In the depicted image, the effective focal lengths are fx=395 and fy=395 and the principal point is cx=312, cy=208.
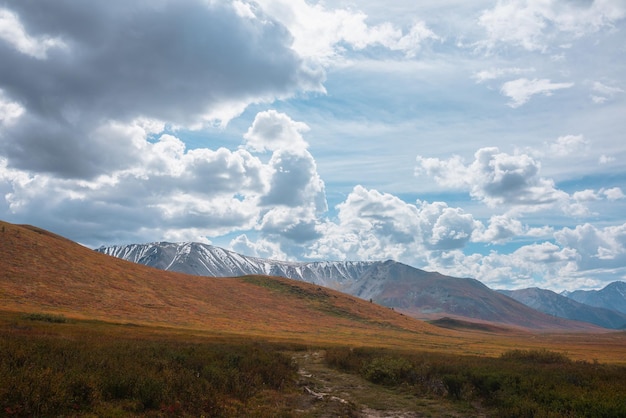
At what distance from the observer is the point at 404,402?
913 inches

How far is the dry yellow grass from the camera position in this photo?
7062 centimetres

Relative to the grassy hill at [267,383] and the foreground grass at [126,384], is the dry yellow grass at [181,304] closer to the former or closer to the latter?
the grassy hill at [267,383]

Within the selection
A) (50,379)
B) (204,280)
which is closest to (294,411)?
(50,379)

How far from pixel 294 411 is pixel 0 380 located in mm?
11568

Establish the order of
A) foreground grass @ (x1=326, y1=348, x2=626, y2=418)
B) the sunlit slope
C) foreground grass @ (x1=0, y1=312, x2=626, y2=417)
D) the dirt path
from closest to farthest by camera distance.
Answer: foreground grass @ (x1=0, y1=312, x2=626, y2=417) → foreground grass @ (x1=326, y1=348, x2=626, y2=418) → the dirt path → the sunlit slope

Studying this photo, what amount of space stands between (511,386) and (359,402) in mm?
8675

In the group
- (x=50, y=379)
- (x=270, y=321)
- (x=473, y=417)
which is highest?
(x=50, y=379)

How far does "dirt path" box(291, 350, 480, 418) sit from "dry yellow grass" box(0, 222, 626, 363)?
37901 millimetres

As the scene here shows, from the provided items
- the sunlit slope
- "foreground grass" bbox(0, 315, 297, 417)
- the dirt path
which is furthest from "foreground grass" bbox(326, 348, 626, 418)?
the sunlit slope

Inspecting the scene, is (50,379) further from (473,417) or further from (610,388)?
(610,388)

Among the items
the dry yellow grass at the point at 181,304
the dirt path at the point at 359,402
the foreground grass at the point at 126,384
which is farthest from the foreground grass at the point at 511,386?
the dry yellow grass at the point at 181,304

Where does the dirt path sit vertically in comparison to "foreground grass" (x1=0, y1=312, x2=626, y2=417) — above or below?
below

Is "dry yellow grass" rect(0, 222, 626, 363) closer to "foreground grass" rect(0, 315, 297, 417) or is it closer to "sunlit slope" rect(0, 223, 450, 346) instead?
"sunlit slope" rect(0, 223, 450, 346)

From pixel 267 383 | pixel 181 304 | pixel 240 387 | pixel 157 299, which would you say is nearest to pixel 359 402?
pixel 267 383
